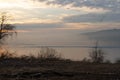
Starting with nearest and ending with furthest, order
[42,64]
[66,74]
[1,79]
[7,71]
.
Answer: [1,79] → [66,74] → [7,71] → [42,64]

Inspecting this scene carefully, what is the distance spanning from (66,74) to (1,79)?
3.06 meters

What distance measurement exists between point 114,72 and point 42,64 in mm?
5097

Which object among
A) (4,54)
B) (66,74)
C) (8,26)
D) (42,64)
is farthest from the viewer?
(8,26)

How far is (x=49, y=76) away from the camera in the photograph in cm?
1725

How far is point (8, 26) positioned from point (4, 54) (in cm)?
1494

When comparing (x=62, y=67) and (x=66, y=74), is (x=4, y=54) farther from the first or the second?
(x=66, y=74)

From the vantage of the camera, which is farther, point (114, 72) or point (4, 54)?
point (4, 54)

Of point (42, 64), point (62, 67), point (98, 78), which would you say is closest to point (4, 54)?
point (42, 64)

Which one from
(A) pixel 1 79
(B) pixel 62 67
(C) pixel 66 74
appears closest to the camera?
(A) pixel 1 79

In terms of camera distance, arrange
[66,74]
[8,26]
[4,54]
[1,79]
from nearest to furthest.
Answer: [1,79], [66,74], [4,54], [8,26]

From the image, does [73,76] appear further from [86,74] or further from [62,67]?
[62,67]

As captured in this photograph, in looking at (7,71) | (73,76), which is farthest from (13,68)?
(73,76)

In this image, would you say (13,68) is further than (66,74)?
Yes

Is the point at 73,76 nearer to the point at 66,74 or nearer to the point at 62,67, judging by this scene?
the point at 66,74
